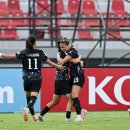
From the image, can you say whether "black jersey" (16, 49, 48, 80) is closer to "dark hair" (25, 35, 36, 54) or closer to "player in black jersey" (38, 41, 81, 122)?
"dark hair" (25, 35, 36, 54)

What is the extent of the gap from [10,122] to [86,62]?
866 cm

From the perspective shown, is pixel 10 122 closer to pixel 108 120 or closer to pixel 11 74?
pixel 108 120

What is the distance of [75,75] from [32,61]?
1066mm

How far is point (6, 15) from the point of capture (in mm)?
28203

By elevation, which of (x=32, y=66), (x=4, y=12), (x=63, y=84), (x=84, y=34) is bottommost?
(x=84, y=34)

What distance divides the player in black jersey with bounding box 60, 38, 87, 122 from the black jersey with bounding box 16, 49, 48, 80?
1.63 feet

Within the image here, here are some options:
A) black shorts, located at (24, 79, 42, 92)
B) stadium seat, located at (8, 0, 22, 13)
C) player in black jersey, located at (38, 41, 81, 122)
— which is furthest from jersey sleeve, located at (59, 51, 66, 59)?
stadium seat, located at (8, 0, 22, 13)

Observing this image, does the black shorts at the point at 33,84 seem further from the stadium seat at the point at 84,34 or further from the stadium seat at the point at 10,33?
the stadium seat at the point at 84,34

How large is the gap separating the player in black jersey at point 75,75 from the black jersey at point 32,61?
0.50m

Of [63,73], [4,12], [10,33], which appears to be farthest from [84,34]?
[63,73]

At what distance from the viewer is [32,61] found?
55.3ft

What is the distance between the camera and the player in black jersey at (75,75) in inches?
663

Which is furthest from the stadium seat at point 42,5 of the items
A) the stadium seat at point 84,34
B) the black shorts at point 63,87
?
the black shorts at point 63,87

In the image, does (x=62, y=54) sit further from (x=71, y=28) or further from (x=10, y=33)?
(x=10, y=33)
